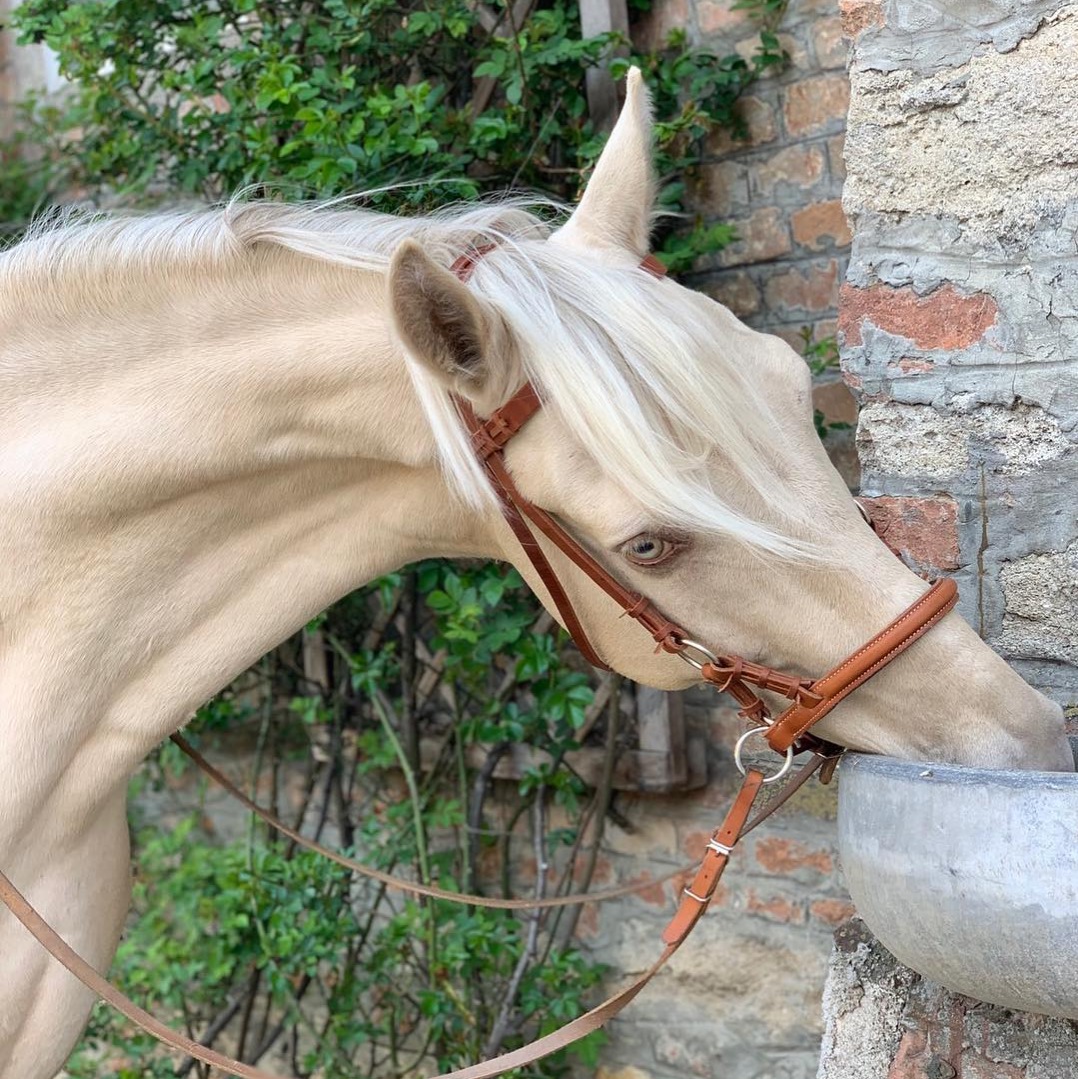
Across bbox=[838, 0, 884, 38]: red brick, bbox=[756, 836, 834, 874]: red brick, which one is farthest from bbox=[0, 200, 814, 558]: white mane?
bbox=[756, 836, 834, 874]: red brick

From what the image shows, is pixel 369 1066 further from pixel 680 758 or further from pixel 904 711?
pixel 904 711

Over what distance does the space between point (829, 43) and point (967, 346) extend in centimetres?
140

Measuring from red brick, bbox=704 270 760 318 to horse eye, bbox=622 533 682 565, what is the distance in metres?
1.68

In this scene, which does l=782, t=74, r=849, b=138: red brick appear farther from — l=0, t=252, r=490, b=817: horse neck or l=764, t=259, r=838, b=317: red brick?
l=0, t=252, r=490, b=817: horse neck

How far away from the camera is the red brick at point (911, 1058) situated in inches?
64.0

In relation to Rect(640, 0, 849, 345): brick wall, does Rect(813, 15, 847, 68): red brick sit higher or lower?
higher

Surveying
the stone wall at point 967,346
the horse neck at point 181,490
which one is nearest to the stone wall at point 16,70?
the horse neck at point 181,490

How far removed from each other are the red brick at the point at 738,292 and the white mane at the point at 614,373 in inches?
57.9

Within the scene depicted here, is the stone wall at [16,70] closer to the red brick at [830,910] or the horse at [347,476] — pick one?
the horse at [347,476]

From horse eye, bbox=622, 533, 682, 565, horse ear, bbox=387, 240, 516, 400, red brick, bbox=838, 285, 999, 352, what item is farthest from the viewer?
red brick, bbox=838, 285, 999, 352

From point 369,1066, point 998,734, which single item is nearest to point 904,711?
point 998,734

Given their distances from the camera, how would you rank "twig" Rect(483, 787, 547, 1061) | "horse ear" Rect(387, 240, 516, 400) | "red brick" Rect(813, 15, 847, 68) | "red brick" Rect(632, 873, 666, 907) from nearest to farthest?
"horse ear" Rect(387, 240, 516, 400)
"red brick" Rect(813, 15, 847, 68)
"twig" Rect(483, 787, 547, 1061)
"red brick" Rect(632, 873, 666, 907)

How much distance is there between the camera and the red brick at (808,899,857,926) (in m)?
2.88

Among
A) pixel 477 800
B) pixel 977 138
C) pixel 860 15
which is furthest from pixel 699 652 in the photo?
pixel 477 800
